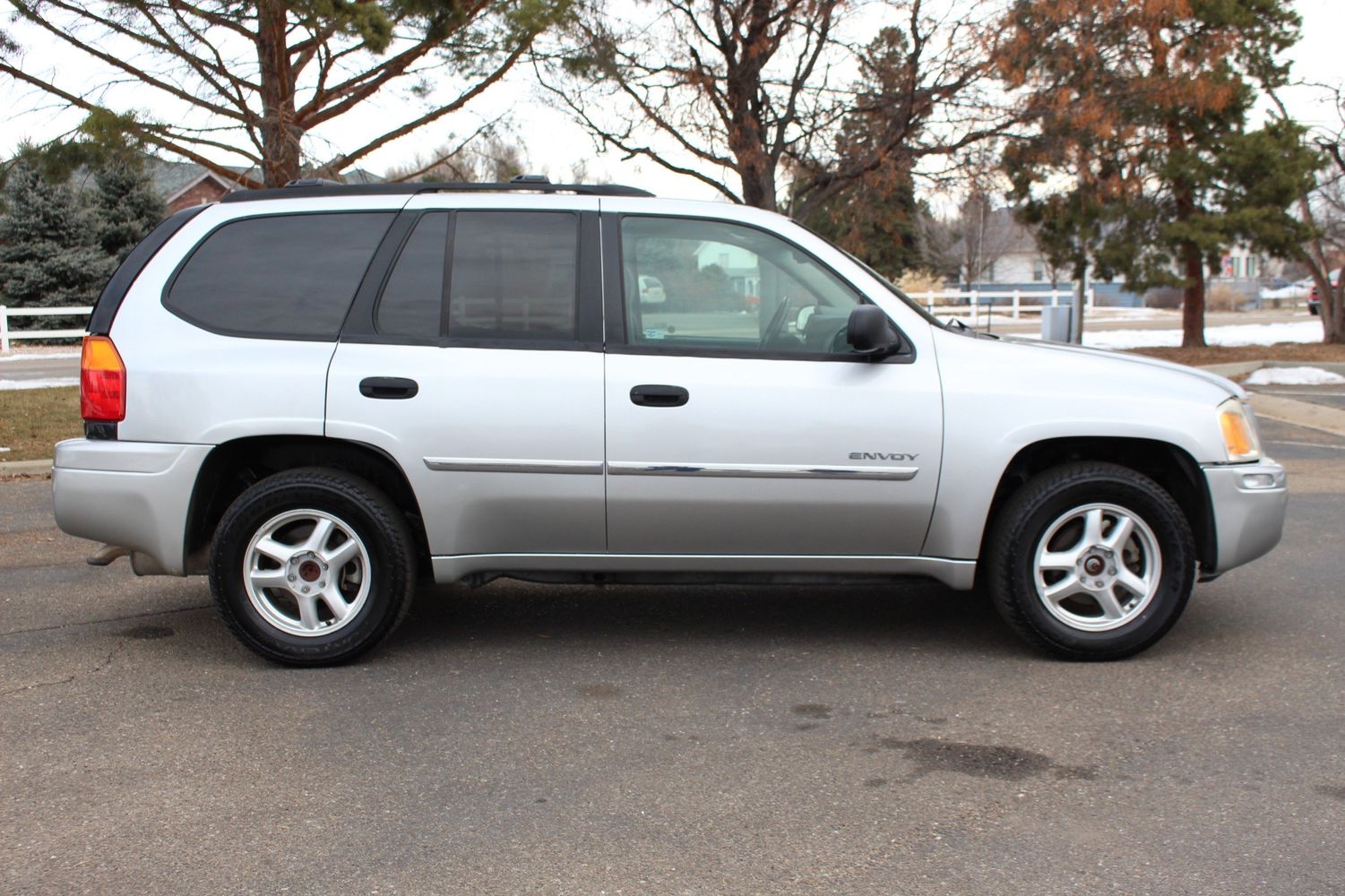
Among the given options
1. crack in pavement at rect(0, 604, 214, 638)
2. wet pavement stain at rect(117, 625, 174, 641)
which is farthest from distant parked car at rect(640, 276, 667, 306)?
crack in pavement at rect(0, 604, 214, 638)

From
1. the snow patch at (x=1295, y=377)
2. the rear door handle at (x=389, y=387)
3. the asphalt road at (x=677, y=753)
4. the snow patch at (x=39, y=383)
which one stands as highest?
the rear door handle at (x=389, y=387)

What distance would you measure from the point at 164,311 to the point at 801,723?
9.41ft

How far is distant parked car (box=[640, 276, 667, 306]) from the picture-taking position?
4941 mm

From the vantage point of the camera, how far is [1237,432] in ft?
16.3

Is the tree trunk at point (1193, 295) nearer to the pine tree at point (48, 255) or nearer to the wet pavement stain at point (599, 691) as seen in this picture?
the wet pavement stain at point (599, 691)

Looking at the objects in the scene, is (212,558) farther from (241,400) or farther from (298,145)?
(298,145)

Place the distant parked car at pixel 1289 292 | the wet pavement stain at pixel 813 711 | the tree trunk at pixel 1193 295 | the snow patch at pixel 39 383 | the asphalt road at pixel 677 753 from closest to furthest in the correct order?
the asphalt road at pixel 677 753
the wet pavement stain at pixel 813 711
the snow patch at pixel 39 383
the tree trunk at pixel 1193 295
the distant parked car at pixel 1289 292

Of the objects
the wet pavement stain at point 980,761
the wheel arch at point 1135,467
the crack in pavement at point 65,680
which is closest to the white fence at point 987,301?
the wheel arch at point 1135,467

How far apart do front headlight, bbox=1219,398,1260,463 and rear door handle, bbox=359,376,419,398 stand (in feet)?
10.0

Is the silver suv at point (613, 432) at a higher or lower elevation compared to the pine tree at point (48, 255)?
lower

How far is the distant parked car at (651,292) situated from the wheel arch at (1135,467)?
147 cm

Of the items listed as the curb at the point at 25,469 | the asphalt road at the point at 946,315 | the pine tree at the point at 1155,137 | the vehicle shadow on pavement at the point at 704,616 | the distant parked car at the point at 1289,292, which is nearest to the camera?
the vehicle shadow on pavement at the point at 704,616

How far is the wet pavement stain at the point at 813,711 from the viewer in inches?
172

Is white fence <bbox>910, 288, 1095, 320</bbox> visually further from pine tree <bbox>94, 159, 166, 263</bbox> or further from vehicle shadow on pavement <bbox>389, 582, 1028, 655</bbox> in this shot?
vehicle shadow on pavement <bbox>389, 582, 1028, 655</bbox>
